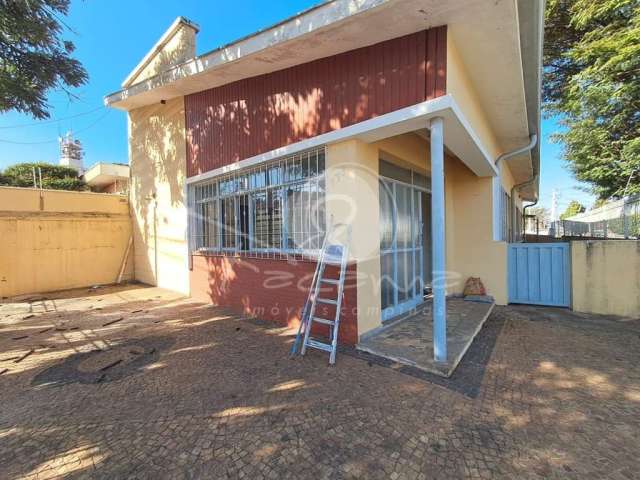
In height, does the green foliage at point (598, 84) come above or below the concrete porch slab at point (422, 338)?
above

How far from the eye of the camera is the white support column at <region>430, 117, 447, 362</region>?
10.9ft

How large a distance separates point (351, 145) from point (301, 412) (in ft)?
10.0

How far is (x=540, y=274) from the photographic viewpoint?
6.04 metres

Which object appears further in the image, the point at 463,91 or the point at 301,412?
the point at 463,91

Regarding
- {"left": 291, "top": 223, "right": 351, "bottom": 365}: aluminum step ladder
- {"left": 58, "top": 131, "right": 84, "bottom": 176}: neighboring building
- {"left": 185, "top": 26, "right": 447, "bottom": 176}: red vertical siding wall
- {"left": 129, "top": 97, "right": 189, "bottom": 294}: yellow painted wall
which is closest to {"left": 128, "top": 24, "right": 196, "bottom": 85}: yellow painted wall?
{"left": 129, "top": 97, "right": 189, "bottom": 294}: yellow painted wall

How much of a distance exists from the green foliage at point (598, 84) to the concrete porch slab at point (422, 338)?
320 inches

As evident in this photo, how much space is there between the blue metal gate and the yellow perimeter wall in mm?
10788

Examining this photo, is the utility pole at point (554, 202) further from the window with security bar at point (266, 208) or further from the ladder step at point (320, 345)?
the ladder step at point (320, 345)

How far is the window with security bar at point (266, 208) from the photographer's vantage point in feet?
14.7

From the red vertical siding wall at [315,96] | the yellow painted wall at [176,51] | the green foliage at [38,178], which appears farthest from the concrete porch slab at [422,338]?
the green foliage at [38,178]

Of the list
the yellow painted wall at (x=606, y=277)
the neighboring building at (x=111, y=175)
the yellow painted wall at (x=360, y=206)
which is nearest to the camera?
the yellow painted wall at (x=360, y=206)

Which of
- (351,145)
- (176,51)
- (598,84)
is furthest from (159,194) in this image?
(598,84)

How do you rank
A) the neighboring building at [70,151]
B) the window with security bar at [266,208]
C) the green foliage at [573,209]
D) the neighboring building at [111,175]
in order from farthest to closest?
the green foliage at [573,209] < the neighboring building at [70,151] < the neighboring building at [111,175] < the window with security bar at [266,208]

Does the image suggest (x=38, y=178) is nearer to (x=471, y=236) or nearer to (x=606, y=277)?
(x=471, y=236)
